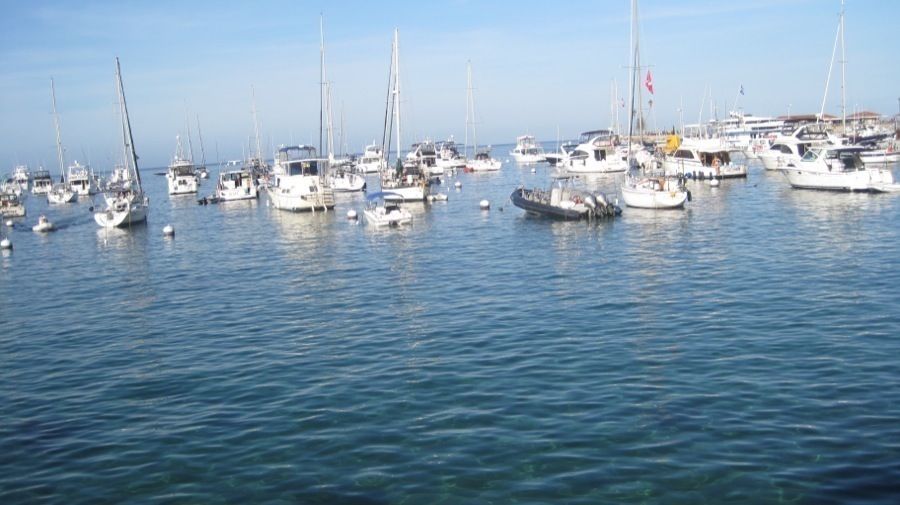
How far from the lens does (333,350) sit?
2144cm

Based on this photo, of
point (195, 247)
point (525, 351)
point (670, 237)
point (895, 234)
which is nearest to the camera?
point (525, 351)

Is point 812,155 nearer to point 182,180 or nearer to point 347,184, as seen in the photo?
point 347,184

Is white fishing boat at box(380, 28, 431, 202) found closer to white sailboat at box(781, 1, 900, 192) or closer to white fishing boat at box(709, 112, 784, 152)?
white sailboat at box(781, 1, 900, 192)

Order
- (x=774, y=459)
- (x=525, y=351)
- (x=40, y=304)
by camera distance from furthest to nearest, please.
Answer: (x=40, y=304) → (x=525, y=351) → (x=774, y=459)

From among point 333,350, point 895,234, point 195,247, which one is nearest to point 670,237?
point 895,234

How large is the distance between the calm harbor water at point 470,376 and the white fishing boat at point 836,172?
1860 centimetres

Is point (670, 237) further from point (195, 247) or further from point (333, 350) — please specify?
point (195, 247)

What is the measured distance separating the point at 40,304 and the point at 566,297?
2028 cm

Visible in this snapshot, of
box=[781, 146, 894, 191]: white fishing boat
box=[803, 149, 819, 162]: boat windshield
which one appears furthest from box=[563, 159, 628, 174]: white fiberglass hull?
box=[803, 149, 819, 162]: boat windshield

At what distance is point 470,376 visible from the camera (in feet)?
60.5

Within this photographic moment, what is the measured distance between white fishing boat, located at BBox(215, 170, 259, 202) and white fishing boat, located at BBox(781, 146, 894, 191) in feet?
162

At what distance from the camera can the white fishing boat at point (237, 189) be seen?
78.6 m

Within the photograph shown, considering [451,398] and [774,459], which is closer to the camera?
[774,459]

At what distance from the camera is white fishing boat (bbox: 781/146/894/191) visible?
54.6 m
